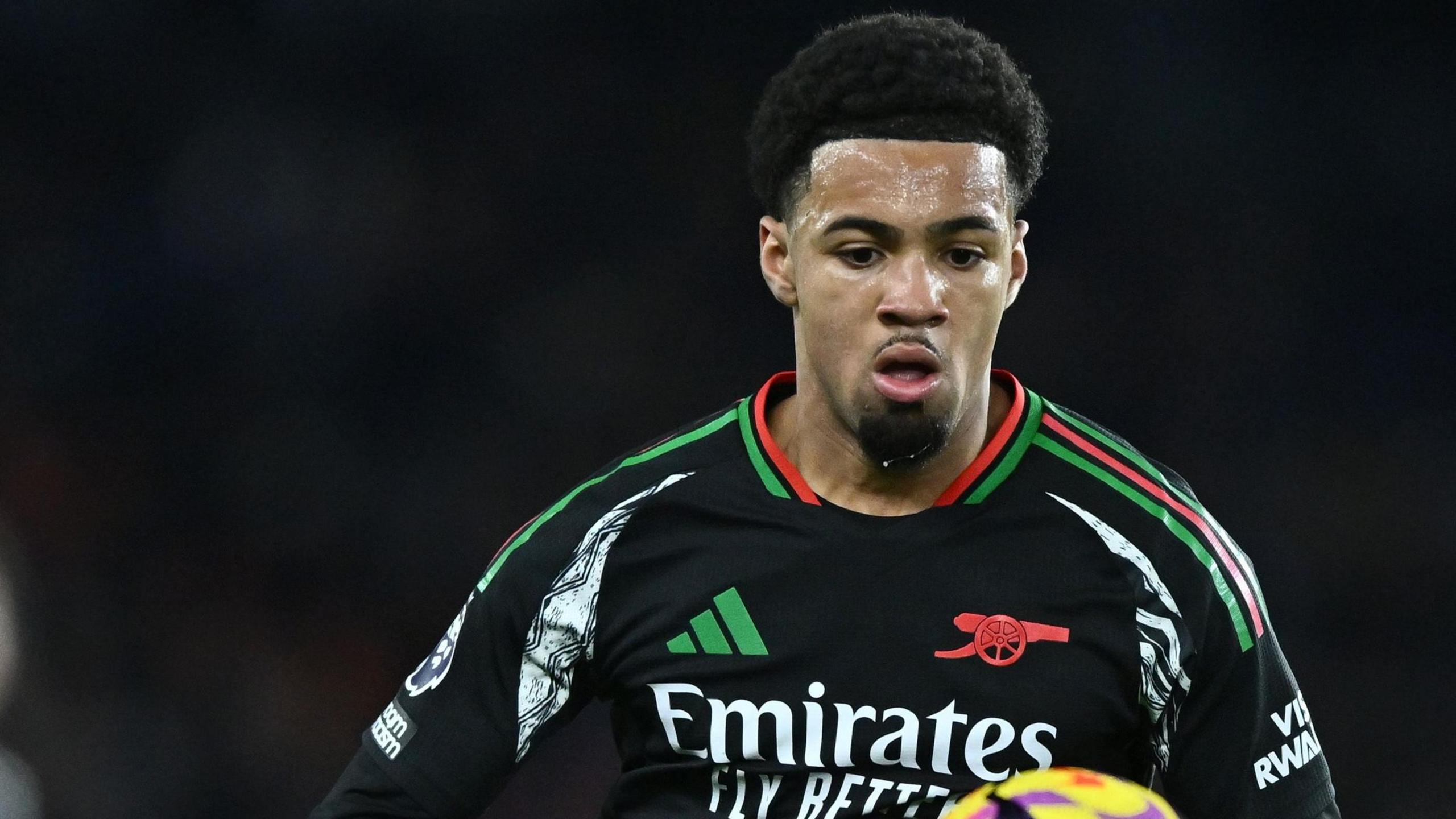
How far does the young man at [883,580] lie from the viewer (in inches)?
106

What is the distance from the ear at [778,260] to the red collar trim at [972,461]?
21 centimetres

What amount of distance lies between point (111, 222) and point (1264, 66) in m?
4.31

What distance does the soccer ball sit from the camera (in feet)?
7.09

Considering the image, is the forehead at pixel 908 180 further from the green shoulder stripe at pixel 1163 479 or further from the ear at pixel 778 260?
the green shoulder stripe at pixel 1163 479

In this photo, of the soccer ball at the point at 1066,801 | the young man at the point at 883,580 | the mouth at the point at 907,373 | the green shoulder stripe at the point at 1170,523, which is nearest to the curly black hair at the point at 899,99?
the young man at the point at 883,580

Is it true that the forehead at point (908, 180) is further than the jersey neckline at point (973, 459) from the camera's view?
No

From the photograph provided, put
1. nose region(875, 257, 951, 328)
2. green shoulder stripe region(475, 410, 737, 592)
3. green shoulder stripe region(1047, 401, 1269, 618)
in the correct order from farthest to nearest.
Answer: green shoulder stripe region(475, 410, 737, 592)
green shoulder stripe region(1047, 401, 1269, 618)
nose region(875, 257, 951, 328)

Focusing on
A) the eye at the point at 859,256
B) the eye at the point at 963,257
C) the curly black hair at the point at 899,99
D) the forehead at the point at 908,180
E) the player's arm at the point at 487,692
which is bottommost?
the player's arm at the point at 487,692

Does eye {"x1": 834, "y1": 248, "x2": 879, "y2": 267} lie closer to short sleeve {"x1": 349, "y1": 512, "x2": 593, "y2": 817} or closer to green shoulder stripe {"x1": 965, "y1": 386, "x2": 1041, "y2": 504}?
green shoulder stripe {"x1": 965, "y1": 386, "x2": 1041, "y2": 504}

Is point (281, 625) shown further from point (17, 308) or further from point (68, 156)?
point (68, 156)

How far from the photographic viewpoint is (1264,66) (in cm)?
605

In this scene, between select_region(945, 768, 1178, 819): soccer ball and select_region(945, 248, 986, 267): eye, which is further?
select_region(945, 248, 986, 267): eye

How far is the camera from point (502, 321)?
6188 mm

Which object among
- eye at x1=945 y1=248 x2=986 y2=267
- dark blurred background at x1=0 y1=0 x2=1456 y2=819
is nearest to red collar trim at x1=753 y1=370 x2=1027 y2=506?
eye at x1=945 y1=248 x2=986 y2=267
